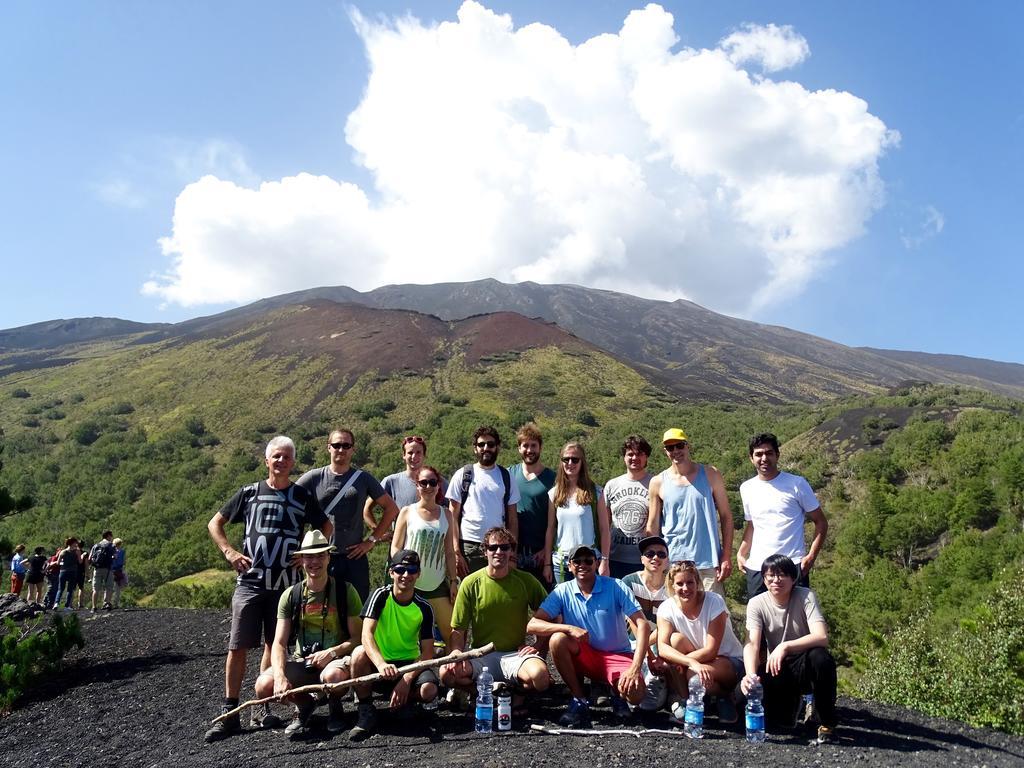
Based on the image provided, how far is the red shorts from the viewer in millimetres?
4450

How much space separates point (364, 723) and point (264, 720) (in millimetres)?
835

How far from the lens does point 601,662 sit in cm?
450

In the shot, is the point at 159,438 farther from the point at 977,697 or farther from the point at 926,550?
the point at 977,697

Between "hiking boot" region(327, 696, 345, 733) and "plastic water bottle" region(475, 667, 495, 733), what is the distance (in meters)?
0.92

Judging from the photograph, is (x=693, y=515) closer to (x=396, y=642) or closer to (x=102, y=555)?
(x=396, y=642)

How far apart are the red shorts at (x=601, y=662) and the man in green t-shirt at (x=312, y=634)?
4.99 ft

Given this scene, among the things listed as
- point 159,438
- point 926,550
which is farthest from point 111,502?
point 926,550

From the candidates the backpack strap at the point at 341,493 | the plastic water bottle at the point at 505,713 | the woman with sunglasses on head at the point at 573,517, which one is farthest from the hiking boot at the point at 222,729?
the woman with sunglasses on head at the point at 573,517

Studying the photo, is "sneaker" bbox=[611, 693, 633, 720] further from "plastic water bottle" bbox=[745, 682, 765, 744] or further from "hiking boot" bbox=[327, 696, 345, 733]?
"hiking boot" bbox=[327, 696, 345, 733]

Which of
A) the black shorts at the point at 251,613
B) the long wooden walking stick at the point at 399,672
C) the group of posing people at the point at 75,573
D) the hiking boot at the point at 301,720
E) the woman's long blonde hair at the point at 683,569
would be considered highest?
the woman's long blonde hair at the point at 683,569

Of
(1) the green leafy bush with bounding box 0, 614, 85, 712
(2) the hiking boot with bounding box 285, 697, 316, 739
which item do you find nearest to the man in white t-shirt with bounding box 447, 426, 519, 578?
(2) the hiking boot with bounding box 285, 697, 316, 739

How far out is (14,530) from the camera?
36.4 metres

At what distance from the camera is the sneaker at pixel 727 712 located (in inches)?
169

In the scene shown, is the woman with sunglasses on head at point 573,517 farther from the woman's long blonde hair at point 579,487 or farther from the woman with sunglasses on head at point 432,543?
the woman with sunglasses on head at point 432,543
